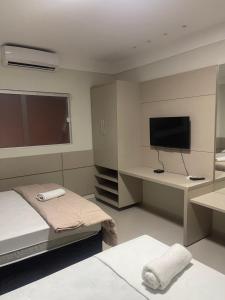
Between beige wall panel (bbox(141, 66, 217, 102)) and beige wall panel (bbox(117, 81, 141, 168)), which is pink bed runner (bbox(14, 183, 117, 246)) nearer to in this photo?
beige wall panel (bbox(117, 81, 141, 168))

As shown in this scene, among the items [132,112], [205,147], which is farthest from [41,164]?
[205,147]

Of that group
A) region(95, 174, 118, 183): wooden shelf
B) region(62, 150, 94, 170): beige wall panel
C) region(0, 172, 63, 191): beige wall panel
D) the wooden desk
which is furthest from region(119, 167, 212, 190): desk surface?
region(0, 172, 63, 191): beige wall panel

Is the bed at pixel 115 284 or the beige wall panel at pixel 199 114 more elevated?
the beige wall panel at pixel 199 114

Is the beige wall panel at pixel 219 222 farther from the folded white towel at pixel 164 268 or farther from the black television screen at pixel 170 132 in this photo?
the folded white towel at pixel 164 268

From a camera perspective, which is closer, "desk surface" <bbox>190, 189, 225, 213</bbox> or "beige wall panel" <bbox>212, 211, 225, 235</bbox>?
"desk surface" <bbox>190, 189, 225, 213</bbox>

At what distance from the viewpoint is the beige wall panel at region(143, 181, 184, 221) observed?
3397 mm

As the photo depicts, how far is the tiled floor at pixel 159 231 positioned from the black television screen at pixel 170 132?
3.74ft

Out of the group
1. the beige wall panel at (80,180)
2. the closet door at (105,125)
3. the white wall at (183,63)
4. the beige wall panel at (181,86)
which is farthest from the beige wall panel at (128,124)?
the beige wall panel at (80,180)

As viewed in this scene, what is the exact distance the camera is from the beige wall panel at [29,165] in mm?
3355

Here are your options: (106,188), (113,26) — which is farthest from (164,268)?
(106,188)

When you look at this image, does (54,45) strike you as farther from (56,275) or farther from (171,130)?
(56,275)

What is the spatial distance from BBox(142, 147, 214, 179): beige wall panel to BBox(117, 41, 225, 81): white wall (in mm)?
1161

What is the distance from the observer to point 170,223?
3.29m

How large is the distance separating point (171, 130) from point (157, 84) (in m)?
0.77
